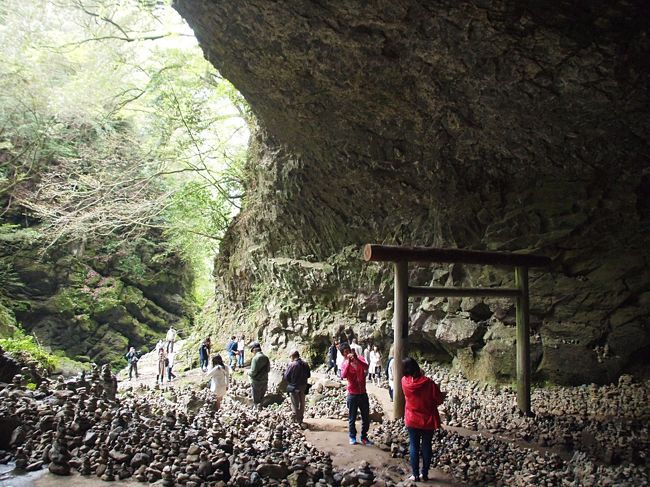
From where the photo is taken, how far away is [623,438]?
21.9 ft

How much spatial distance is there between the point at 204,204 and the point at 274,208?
5.80m

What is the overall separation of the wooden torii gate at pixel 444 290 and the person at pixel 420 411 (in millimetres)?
1790

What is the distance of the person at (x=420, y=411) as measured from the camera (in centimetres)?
526

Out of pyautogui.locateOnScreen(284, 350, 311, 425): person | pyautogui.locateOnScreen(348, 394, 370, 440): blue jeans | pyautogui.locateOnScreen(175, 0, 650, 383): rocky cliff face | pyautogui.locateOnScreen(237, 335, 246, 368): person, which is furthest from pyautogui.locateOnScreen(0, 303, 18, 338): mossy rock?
pyautogui.locateOnScreen(348, 394, 370, 440): blue jeans

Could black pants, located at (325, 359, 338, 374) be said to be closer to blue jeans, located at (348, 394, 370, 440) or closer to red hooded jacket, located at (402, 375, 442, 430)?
blue jeans, located at (348, 394, 370, 440)

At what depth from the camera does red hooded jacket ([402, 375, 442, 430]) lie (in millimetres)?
5250

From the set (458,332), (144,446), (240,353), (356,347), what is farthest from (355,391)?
(240,353)

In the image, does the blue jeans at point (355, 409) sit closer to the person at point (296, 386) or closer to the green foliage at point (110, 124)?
the person at point (296, 386)

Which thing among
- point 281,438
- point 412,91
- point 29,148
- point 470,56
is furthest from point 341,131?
Answer: point 29,148

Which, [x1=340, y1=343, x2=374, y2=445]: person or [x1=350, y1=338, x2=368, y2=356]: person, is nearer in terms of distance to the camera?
[x1=340, y1=343, x2=374, y2=445]: person

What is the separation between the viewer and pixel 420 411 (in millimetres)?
5266

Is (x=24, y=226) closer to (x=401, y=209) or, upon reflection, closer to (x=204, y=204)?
(x=204, y=204)

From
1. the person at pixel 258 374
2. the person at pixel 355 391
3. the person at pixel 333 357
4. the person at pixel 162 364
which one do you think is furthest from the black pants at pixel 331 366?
the person at pixel 355 391

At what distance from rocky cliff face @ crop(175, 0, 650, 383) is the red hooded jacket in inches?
228
